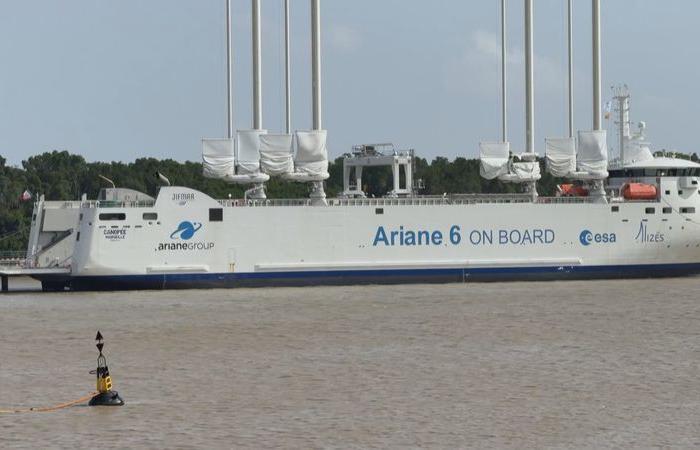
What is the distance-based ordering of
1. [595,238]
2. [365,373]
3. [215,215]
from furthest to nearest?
1. [595,238]
2. [215,215]
3. [365,373]

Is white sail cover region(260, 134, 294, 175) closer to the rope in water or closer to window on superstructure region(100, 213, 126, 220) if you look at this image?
Answer: window on superstructure region(100, 213, 126, 220)

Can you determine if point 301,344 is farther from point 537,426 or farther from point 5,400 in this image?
point 537,426

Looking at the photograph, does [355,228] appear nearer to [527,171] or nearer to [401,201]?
[401,201]

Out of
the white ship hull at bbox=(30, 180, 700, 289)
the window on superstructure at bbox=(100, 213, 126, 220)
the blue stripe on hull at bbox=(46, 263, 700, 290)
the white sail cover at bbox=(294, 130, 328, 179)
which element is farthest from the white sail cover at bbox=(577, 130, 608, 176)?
the window on superstructure at bbox=(100, 213, 126, 220)

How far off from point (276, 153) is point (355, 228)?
444cm

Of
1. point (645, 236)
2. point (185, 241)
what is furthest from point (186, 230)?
point (645, 236)

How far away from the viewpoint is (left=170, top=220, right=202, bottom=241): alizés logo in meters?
49.8

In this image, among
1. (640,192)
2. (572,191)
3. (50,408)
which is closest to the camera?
(50,408)

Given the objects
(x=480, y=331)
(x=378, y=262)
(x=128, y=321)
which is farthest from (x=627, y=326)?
(x=378, y=262)

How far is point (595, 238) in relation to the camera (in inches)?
2094

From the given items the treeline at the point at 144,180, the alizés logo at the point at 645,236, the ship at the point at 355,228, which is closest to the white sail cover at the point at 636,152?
the ship at the point at 355,228

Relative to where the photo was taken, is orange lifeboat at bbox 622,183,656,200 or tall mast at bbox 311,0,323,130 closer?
tall mast at bbox 311,0,323,130

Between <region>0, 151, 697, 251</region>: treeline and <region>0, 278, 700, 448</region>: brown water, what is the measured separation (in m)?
55.4

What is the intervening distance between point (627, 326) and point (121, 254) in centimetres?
2262
